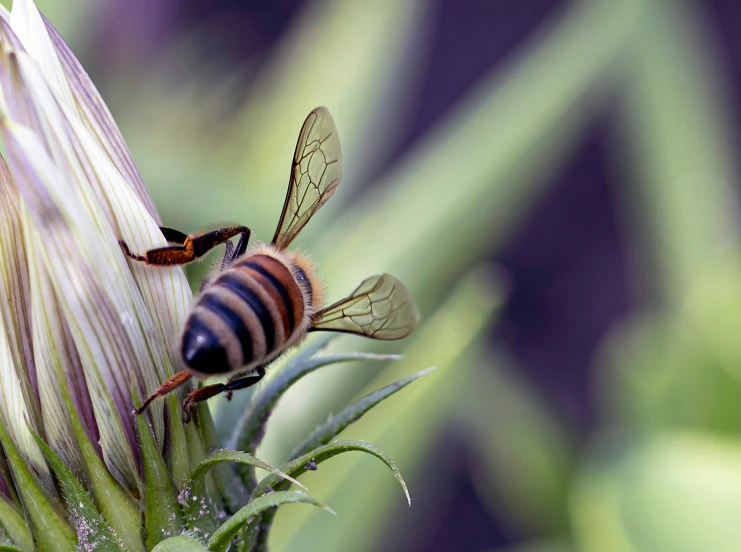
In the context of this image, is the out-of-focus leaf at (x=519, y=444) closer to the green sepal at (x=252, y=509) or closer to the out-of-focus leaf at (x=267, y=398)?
the out-of-focus leaf at (x=267, y=398)

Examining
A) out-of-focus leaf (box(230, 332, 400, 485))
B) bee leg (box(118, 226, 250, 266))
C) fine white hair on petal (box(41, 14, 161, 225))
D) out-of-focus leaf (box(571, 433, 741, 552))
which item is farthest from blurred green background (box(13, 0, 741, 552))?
fine white hair on petal (box(41, 14, 161, 225))

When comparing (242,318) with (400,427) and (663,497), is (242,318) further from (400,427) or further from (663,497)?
(663,497)

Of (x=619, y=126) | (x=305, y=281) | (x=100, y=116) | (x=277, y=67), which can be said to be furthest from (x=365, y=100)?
(x=100, y=116)

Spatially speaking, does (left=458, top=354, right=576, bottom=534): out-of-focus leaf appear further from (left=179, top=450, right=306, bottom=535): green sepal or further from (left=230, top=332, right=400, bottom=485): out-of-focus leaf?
(left=179, top=450, right=306, bottom=535): green sepal

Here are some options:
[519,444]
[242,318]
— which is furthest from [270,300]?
[519,444]

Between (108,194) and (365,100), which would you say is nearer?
(108,194)

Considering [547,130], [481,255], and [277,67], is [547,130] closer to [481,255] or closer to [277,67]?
[481,255]

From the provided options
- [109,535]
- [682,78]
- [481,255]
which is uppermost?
[682,78]
